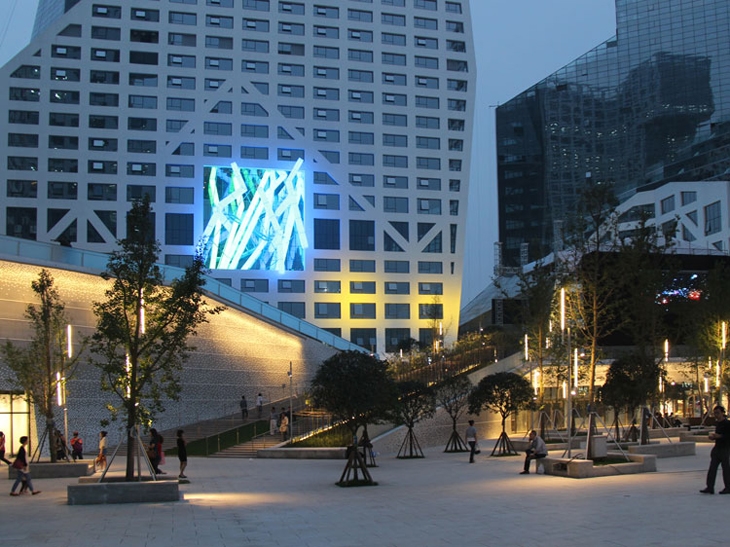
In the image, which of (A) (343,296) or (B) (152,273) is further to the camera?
(A) (343,296)

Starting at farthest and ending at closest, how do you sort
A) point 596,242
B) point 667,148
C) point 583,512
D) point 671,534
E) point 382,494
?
point 667,148 → point 596,242 → point 382,494 → point 583,512 → point 671,534

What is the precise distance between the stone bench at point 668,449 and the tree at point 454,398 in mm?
10001

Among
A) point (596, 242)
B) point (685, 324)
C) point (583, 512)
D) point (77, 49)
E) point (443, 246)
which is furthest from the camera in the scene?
point (443, 246)

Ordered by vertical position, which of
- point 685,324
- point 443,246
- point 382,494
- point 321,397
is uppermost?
point 443,246

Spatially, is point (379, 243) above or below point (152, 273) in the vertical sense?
above

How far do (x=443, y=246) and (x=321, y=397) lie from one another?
57396 millimetres

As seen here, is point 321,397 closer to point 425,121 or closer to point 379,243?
point 379,243

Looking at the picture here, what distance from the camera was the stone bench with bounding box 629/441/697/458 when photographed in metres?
26.8

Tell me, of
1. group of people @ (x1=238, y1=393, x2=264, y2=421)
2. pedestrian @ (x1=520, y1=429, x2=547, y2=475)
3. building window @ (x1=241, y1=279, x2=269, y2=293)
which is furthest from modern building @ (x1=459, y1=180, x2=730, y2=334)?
pedestrian @ (x1=520, y1=429, x2=547, y2=475)

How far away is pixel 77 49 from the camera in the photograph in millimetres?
75125

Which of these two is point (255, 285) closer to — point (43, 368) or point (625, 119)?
point (43, 368)

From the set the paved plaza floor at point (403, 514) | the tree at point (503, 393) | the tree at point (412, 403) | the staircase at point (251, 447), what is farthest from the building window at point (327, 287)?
the paved plaza floor at point (403, 514)

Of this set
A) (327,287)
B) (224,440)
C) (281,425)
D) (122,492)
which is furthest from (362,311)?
(122,492)

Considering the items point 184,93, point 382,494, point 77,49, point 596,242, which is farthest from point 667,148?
point 382,494
